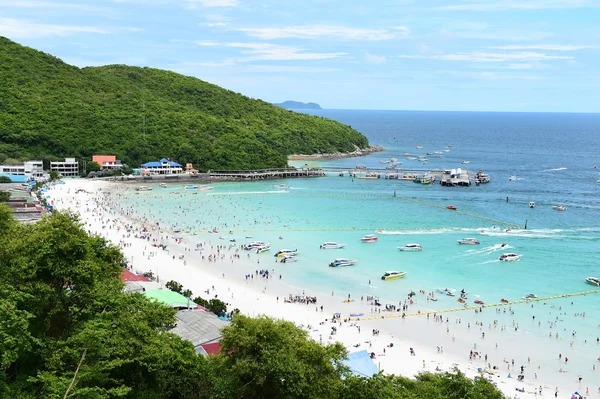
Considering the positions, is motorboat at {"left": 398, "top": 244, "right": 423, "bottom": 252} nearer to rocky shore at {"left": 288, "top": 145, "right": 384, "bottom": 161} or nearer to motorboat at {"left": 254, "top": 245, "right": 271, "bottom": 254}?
motorboat at {"left": 254, "top": 245, "right": 271, "bottom": 254}

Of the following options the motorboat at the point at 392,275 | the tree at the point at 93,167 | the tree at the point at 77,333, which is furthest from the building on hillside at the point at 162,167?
the tree at the point at 77,333

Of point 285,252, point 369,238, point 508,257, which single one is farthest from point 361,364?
point 369,238

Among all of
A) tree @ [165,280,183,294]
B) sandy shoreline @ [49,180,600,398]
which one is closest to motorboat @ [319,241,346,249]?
sandy shoreline @ [49,180,600,398]

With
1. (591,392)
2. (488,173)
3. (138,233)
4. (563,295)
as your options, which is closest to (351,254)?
(563,295)

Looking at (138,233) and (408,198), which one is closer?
(138,233)

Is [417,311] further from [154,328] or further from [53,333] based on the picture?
[53,333]

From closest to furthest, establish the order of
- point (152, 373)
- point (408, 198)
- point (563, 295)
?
point (152, 373) < point (563, 295) < point (408, 198)
